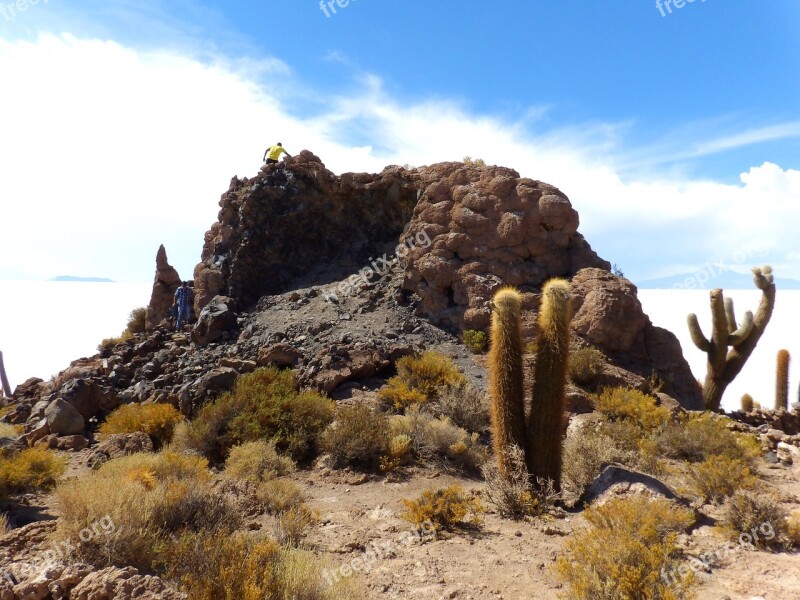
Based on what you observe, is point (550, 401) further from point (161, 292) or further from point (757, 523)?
point (161, 292)

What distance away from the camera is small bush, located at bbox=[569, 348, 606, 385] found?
10711mm

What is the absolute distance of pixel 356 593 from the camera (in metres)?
4.24

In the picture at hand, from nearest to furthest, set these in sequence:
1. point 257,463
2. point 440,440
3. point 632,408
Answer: point 257,463 → point 440,440 → point 632,408

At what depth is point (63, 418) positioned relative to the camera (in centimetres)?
1068

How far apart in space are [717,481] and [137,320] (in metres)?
20.0

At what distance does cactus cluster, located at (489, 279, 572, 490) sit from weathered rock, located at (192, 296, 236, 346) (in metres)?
9.91

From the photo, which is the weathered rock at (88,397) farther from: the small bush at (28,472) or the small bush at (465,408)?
the small bush at (465,408)

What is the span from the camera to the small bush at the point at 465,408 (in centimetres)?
989

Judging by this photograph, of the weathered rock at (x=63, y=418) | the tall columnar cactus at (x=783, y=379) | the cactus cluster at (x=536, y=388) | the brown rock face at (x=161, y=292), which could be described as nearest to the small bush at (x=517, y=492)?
the cactus cluster at (x=536, y=388)

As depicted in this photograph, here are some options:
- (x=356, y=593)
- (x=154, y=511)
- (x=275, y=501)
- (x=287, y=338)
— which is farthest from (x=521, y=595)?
(x=287, y=338)

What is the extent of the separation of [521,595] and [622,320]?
831 cm

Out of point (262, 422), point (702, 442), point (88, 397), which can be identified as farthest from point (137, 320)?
point (702, 442)

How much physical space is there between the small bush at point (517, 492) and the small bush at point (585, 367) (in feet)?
13.4

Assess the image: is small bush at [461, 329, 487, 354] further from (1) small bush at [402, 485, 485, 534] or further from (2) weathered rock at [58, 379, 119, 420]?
(2) weathered rock at [58, 379, 119, 420]
